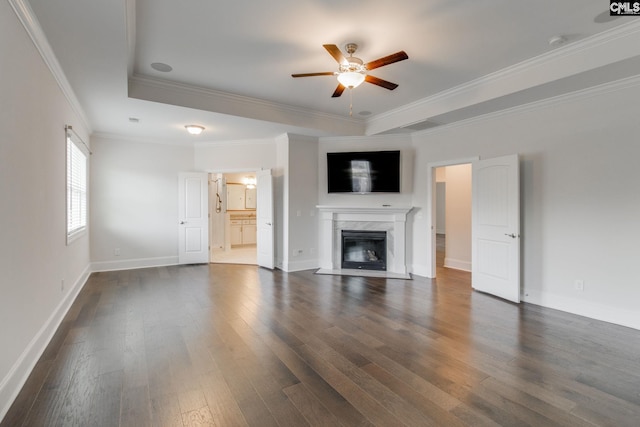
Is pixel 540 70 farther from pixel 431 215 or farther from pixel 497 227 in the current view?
pixel 431 215

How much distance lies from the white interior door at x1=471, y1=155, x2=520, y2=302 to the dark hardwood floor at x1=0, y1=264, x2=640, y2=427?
0.34m

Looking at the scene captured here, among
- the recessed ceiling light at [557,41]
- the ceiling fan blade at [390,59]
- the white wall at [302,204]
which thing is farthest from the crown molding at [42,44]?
the recessed ceiling light at [557,41]

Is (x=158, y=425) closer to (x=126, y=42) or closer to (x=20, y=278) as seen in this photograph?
(x=20, y=278)

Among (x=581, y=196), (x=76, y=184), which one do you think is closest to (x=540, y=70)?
(x=581, y=196)

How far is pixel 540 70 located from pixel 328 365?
12.7ft

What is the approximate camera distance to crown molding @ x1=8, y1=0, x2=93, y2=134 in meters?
2.17

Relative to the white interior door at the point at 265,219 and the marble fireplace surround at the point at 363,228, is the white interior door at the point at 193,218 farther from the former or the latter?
the marble fireplace surround at the point at 363,228

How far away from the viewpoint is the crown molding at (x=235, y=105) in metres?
4.06

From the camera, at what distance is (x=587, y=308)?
3662 mm

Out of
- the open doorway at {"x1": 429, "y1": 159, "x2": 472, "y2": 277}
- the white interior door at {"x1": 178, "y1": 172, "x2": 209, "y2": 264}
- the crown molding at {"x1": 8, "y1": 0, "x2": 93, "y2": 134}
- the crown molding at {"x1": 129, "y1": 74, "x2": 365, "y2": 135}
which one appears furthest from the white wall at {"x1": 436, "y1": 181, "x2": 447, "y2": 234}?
the crown molding at {"x1": 8, "y1": 0, "x2": 93, "y2": 134}

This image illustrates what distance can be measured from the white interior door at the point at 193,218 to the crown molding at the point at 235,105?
99.2 inches

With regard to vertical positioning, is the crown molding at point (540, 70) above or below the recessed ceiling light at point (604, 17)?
below

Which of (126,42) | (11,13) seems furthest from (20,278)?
(126,42)

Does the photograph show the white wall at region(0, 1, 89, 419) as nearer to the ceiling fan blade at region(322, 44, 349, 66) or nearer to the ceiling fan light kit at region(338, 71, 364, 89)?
the ceiling fan blade at region(322, 44, 349, 66)
